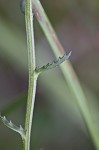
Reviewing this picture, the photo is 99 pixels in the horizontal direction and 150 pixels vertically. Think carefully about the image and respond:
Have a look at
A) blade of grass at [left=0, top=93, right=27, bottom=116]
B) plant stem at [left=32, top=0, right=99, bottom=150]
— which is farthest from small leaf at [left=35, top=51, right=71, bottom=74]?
blade of grass at [left=0, top=93, right=27, bottom=116]

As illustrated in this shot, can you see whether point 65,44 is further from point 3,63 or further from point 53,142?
point 53,142

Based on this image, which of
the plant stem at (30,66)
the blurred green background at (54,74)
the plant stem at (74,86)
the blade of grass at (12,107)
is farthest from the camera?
the blurred green background at (54,74)

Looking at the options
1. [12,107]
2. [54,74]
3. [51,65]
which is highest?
[54,74]

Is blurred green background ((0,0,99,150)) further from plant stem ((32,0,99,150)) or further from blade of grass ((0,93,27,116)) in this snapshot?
plant stem ((32,0,99,150))

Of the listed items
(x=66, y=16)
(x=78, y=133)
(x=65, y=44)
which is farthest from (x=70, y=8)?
(x=78, y=133)

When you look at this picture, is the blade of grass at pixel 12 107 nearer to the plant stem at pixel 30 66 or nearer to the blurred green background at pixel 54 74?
the blurred green background at pixel 54 74

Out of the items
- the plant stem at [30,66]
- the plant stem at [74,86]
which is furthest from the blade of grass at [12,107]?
the plant stem at [30,66]

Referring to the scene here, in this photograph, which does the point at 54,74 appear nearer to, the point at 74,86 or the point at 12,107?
the point at 12,107

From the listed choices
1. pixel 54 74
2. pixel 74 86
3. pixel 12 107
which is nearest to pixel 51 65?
pixel 74 86
